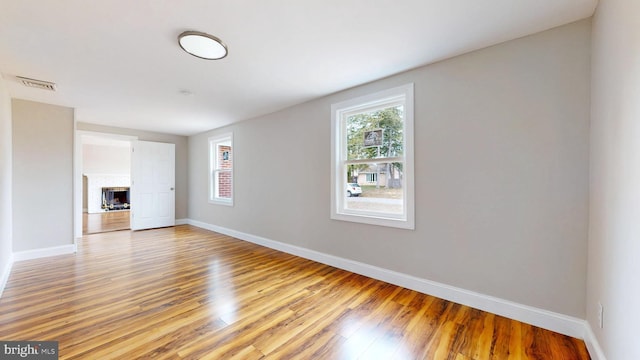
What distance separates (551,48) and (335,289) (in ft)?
8.98

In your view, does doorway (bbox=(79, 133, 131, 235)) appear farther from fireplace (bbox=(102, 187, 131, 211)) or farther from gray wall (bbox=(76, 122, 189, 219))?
gray wall (bbox=(76, 122, 189, 219))

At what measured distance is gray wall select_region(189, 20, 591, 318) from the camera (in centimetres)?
182

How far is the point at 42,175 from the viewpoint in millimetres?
3686

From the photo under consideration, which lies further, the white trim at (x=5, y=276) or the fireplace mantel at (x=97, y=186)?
the fireplace mantel at (x=97, y=186)

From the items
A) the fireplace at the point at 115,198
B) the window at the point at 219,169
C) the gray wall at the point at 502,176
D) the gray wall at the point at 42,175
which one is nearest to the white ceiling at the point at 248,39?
the gray wall at the point at 502,176

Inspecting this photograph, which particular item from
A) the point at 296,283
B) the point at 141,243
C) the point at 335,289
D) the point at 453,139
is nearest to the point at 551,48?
the point at 453,139

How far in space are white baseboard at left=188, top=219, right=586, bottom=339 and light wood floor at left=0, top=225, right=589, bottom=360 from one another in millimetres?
72

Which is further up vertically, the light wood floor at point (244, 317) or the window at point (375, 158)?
the window at point (375, 158)

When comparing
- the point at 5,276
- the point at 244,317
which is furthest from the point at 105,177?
the point at 244,317

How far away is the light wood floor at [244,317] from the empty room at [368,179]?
19mm

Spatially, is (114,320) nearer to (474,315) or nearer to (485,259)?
(474,315)

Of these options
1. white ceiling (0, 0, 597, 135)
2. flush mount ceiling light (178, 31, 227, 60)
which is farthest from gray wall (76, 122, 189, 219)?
flush mount ceiling light (178, 31, 227, 60)

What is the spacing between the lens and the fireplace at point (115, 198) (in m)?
8.84

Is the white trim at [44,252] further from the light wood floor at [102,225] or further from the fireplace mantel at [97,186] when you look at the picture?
the fireplace mantel at [97,186]
